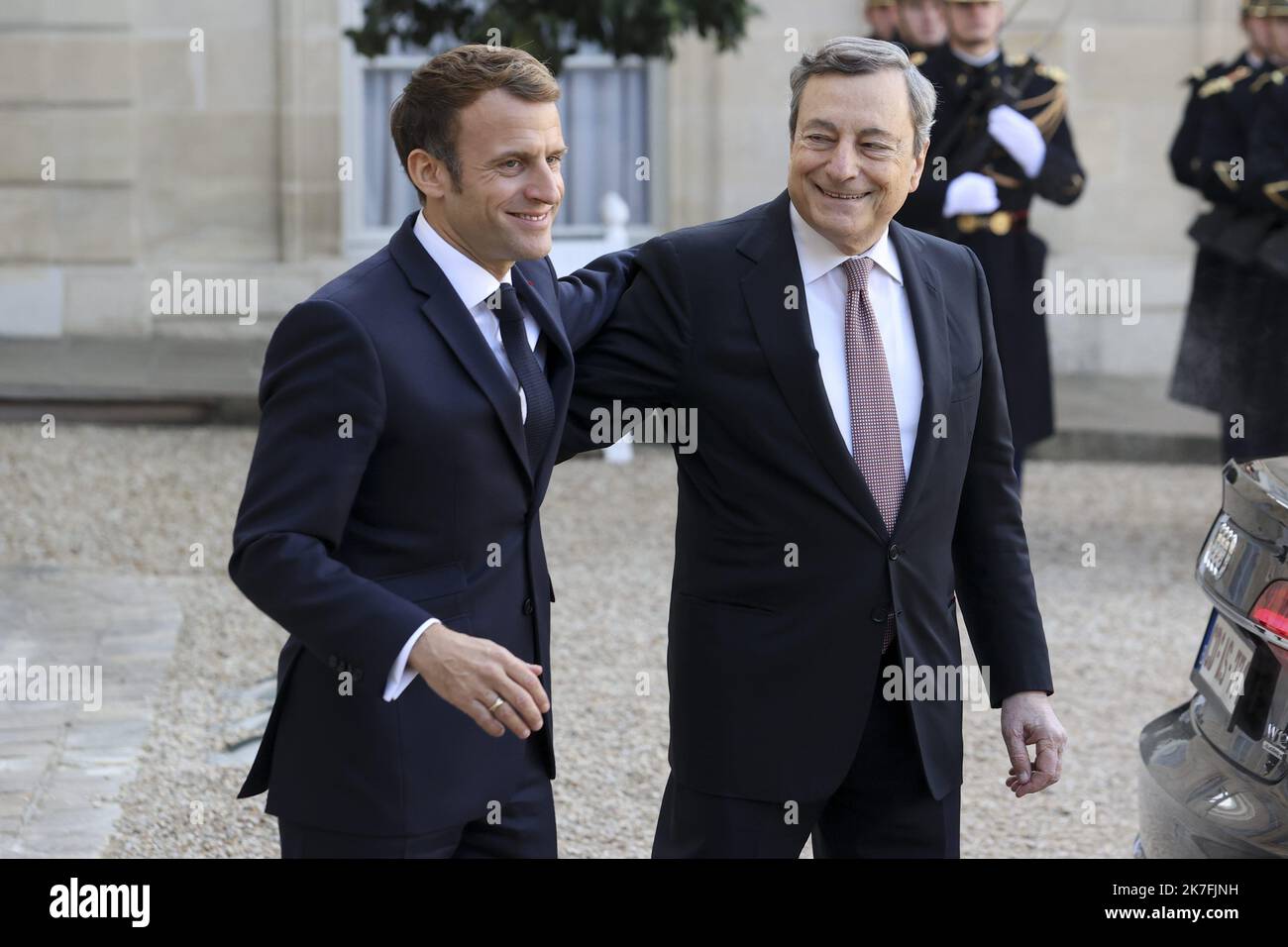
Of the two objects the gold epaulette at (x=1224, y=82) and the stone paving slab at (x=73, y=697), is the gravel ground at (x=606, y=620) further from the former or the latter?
the gold epaulette at (x=1224, y=82)

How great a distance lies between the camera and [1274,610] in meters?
3.25

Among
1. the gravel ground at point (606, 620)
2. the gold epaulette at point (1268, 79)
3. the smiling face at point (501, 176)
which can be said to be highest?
the smiling face at point (501, 176)

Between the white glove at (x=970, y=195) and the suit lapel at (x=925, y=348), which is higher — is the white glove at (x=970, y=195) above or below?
below

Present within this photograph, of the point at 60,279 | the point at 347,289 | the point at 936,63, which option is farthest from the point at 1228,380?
the point at 60,279

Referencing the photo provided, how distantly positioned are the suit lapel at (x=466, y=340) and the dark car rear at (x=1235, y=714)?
4.16 ft

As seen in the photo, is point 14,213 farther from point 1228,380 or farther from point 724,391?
point 724,391

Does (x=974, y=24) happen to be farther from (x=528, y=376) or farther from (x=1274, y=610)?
(x=528, y=376)

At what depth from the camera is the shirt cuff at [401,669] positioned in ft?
8.78

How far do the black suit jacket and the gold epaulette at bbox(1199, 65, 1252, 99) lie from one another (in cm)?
602

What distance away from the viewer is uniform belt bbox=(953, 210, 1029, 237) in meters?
7.98

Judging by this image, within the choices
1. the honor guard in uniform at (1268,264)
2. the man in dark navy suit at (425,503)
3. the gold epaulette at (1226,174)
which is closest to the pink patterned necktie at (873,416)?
the man in dark navy suit at (425,503)

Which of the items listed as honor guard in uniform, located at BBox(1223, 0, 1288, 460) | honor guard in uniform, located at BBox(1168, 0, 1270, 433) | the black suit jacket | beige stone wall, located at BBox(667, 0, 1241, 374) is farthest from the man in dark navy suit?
beige stone wall, located at BBox(667, 0, 1241, 374)

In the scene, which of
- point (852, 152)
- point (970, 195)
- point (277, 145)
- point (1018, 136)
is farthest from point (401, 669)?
point (277, 145)

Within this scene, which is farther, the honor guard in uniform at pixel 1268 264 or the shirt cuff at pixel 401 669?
the honor guard in uniform at pixel 1268 264
